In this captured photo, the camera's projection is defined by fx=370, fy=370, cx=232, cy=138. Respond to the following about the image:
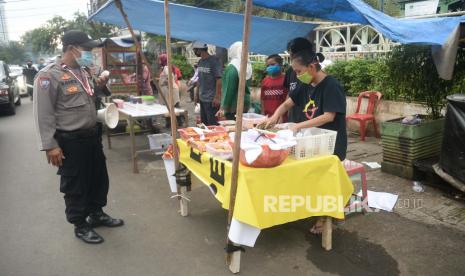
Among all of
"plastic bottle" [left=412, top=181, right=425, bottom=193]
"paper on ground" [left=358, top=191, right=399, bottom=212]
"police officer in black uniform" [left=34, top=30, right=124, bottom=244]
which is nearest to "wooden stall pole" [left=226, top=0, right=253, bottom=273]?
"police officer in black uniform" [left=34, top=30, right=124, bottom=244]

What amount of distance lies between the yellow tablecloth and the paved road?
49cm

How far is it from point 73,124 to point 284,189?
1980 mm

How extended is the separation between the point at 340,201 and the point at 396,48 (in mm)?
3199

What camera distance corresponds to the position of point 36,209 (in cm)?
444

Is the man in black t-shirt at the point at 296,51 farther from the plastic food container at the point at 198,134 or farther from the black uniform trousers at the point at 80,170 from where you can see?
the black uniform trousers at the point at 80,170

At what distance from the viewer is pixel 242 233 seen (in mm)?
2709

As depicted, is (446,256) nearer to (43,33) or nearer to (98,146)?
(98,146)

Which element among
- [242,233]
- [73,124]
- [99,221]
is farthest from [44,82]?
[242,233]

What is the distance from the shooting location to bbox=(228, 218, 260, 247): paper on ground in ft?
8.82

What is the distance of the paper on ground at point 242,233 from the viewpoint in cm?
269

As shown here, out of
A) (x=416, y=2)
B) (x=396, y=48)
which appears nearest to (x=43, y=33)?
(x=416, y=2)

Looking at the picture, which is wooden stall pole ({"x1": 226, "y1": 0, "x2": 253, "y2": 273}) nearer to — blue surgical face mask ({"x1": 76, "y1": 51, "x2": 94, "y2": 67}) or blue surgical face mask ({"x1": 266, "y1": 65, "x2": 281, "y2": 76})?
blue surgical face mask ({"x1": 76, "y1": 51, "x2": 94, "y2": 67})

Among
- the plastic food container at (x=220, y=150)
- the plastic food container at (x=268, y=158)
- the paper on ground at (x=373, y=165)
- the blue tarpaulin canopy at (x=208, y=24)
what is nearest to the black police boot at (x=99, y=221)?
the plastic food container at (x=220, y=150)

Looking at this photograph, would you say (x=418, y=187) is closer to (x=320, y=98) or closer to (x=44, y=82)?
(x=320, y=98)
